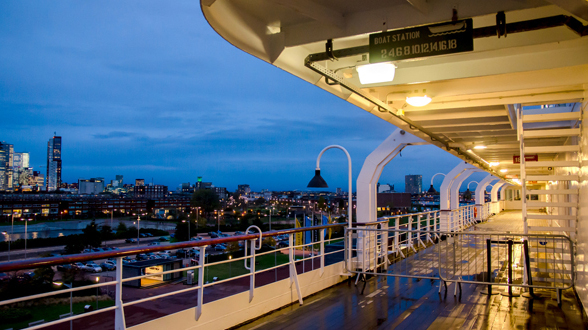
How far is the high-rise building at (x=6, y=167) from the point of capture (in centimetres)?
9400

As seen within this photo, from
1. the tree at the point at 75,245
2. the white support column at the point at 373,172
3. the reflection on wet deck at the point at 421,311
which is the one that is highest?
the white support column at the point at 373,172

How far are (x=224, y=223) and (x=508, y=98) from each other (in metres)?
73.9

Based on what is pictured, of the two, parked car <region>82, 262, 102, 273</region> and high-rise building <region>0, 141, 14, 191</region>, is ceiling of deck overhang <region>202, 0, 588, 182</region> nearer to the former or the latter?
parked car <region>82, 262, 102, 273</region>

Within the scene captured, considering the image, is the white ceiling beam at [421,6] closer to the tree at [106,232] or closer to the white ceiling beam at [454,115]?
the white ceiling beam at [454,115]

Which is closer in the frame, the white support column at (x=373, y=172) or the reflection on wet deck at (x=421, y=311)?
the reflection on wet deck at (x=421, y=311)

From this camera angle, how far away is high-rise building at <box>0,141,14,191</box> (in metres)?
94.0

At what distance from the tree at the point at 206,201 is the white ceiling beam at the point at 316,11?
8014cm

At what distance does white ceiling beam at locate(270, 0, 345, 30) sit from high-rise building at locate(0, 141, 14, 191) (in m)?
111

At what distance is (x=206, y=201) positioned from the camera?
82250mm

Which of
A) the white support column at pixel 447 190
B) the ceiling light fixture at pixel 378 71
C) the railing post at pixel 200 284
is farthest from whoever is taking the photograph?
the white support column at pixel 447 190

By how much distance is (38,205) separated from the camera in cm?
6681

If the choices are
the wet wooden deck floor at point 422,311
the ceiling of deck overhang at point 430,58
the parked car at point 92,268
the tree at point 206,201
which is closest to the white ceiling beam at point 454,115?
the ceiling of deck overhang at point 430,58

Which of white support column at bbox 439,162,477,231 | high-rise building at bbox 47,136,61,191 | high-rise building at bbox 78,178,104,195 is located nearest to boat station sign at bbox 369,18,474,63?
white support column at bbox 439,162,477,231

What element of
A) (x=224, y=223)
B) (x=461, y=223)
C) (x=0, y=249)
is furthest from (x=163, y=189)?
(x=461, y=223)
